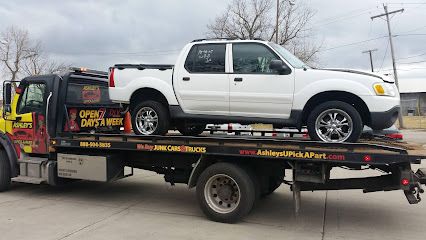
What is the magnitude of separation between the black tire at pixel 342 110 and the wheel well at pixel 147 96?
2.43m

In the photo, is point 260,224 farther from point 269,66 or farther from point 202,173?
point 269,66

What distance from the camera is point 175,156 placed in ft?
24.0

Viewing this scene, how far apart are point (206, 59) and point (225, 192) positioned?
2.14 m

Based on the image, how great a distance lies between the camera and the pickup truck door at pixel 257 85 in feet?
20.8

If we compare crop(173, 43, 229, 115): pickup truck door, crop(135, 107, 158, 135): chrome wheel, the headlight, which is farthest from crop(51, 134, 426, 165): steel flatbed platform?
the headlight

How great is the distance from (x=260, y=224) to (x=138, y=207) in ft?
7.35

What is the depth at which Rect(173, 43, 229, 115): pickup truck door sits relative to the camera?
6730mm

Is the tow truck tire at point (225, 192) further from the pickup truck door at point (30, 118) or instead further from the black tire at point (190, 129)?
the pickup truck door at point (30, 118)

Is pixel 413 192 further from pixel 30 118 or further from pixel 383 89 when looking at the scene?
pixel 30 118

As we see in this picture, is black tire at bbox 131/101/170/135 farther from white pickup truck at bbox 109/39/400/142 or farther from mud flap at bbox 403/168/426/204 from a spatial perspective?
mud flap at bbox 403/168/426/204

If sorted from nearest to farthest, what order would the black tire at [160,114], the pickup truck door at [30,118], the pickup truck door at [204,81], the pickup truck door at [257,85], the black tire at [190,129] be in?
1. the pickup truck door at [257,85]
2. the pickup truck door at [204,81]
3. the black tire at [160,114]
4. the black tire at [190,129]
5. the pickup truck door at [30,118]

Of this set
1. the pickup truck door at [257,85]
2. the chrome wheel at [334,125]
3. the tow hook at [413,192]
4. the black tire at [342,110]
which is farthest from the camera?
the pickup truck door at [257,85]

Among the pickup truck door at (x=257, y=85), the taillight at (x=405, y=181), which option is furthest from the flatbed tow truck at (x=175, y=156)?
the pickup truck door at (x=257, y=85)

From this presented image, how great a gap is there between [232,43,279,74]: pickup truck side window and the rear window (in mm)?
3345
